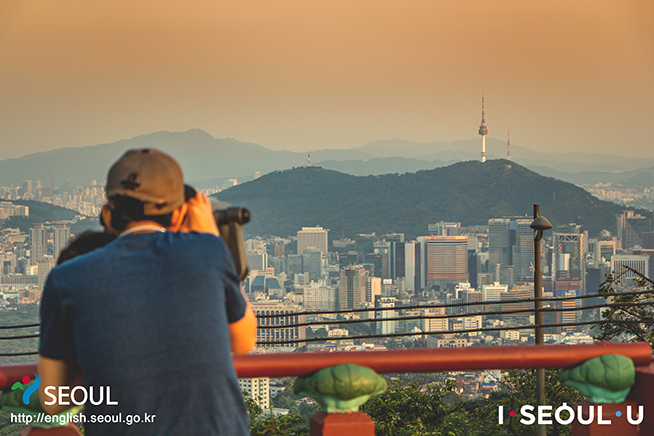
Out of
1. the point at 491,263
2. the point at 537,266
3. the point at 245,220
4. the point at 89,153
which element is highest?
the point at 89,153

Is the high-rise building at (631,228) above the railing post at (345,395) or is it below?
below

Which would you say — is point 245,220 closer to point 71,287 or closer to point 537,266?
point 71,287

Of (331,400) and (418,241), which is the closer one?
(331,400)

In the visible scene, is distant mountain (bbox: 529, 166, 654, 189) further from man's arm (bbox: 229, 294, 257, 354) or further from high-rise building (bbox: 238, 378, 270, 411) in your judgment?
man's arm (bbox: 229, 294, 257, 354)

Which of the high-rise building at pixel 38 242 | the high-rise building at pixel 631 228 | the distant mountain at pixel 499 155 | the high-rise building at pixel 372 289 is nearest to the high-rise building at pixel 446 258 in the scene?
the high-rise building at pixel 372 289

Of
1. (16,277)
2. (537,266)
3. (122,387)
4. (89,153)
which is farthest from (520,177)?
(122,387)

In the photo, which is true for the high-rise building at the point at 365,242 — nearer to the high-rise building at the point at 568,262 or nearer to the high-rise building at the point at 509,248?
the high-rise building at the point at 509,248

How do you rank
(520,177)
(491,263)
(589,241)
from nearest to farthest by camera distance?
(589,241)
(491,263)
(520,177)

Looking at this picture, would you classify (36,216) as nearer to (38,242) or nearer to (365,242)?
(38,242)
